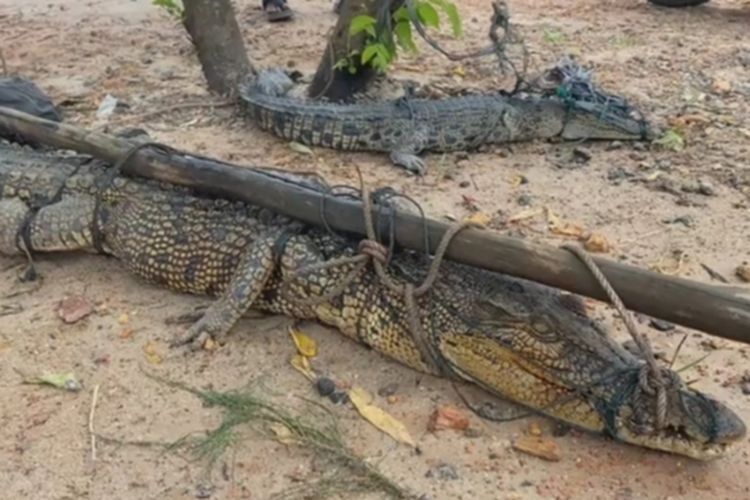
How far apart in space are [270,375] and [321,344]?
28cm

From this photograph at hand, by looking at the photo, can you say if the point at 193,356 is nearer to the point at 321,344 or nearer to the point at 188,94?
the point at 321,344

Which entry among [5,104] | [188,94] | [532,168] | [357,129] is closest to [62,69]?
[188,94]

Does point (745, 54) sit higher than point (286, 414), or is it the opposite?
point (745, 54)

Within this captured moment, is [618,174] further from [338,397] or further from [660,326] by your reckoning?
[338,397]

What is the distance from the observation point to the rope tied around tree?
3299mm

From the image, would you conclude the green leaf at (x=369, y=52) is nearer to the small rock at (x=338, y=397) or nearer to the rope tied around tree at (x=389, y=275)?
the rope tied around tree at (x=389, y=275)

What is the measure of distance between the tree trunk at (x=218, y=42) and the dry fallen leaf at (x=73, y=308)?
264 cm

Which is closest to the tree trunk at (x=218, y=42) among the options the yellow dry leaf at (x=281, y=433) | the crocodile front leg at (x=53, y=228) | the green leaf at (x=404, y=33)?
the green leaf at (x=404, y=33)

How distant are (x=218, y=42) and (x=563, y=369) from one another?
4059 millimetres

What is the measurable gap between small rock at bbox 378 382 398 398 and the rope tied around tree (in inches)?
6.0

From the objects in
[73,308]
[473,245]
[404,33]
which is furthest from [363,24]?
[473,245]

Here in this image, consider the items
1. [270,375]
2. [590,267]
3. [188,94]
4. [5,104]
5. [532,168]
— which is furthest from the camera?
[188,94]

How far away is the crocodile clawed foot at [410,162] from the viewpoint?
17.9 ft

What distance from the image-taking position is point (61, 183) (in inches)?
172
